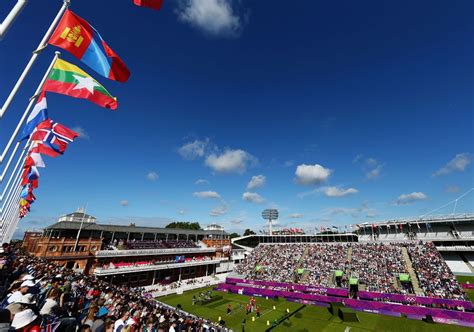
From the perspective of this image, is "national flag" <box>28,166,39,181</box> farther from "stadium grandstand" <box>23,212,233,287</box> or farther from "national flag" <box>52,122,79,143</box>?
"stadium grandstand" <box>23,212,233,287</box>

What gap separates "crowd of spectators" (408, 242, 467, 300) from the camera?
31094mm

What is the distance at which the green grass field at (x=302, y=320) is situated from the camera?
26.6 m

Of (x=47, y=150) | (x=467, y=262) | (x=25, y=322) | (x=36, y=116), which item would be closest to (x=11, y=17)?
(x=25, y=322)

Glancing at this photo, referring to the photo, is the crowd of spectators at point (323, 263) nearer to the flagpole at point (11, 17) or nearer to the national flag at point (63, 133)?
the national flag at point (63, 133)

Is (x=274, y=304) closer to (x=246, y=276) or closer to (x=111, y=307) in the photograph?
(x=246, y=276)

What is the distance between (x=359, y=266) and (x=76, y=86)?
49.6m

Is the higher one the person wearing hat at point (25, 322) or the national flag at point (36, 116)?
the national flag at point (36, 116)

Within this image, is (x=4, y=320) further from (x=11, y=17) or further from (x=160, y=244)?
(x=160, y=244)

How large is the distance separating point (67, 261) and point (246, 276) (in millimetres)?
33288

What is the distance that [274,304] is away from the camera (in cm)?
3712

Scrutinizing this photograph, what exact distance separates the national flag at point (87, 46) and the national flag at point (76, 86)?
1531 mm

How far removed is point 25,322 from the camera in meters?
4.90

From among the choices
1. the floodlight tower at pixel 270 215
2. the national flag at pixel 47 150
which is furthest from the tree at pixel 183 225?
the national flag at pixel 47 150

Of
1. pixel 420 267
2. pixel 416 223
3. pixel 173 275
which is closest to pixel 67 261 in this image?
Result: pixel 173 275
